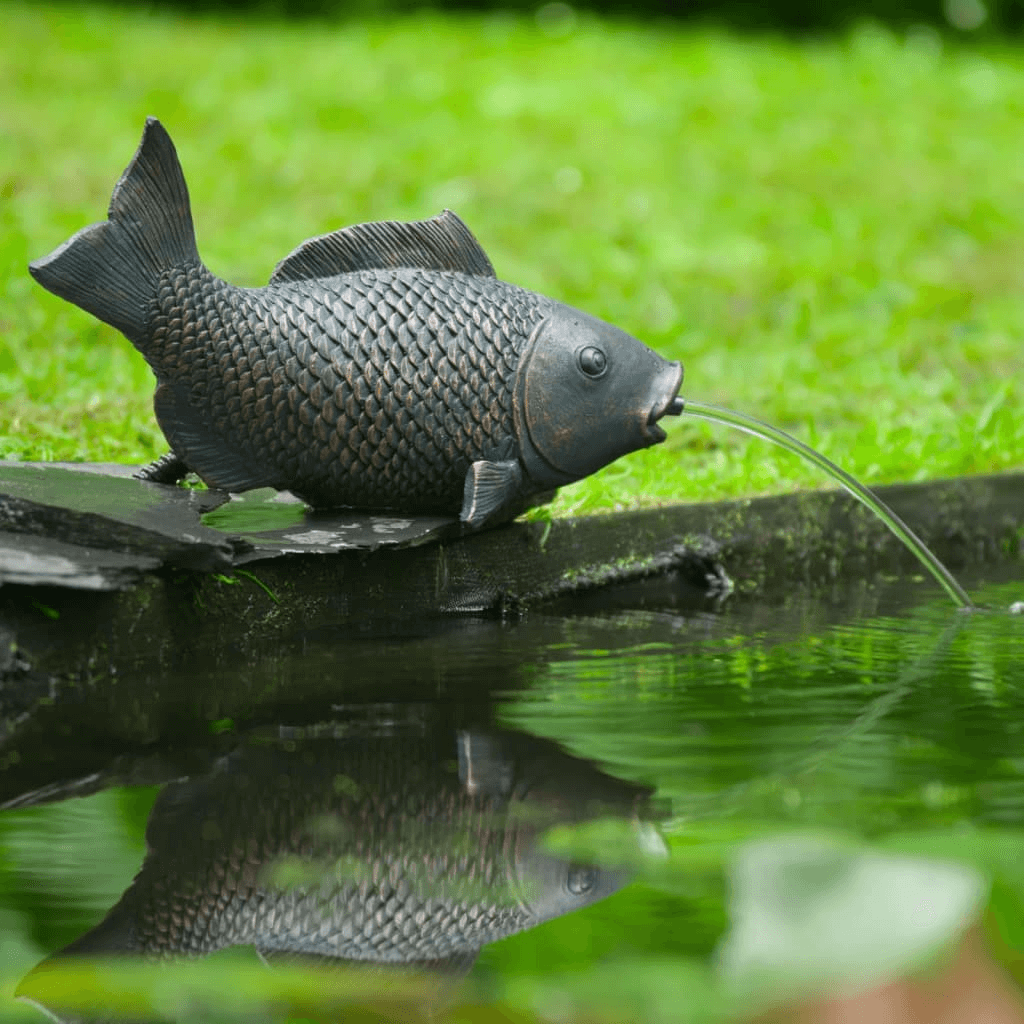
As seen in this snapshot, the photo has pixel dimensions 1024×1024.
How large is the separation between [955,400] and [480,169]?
384 centimetres

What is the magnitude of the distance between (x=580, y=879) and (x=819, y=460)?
220 centimetres

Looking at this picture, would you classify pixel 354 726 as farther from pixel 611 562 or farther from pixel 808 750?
pixel 611 562

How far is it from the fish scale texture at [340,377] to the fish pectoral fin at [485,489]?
52 millimetres

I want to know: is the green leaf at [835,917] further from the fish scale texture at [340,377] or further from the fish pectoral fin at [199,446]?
the fish pectoral fin at [199,446]

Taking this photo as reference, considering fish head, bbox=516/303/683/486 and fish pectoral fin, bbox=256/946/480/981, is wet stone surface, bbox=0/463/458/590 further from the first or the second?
fish pectoral fin, bbox=256/946/480/981

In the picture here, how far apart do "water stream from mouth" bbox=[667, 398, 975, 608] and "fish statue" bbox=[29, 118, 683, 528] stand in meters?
0.22

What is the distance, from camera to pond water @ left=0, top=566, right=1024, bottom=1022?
1.04 meters

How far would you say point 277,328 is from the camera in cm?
357

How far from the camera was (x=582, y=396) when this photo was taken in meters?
3.65

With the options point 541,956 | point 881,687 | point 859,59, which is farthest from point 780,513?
point 859,59

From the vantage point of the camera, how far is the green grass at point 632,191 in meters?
5.77

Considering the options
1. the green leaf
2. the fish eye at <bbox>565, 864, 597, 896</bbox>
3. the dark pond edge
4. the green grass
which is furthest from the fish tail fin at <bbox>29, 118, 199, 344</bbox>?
the green leaf

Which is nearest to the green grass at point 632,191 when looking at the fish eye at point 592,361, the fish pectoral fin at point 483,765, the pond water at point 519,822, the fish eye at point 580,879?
the fish eye at point 592,361

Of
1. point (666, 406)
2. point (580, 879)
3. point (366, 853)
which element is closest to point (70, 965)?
point (366, 853)
